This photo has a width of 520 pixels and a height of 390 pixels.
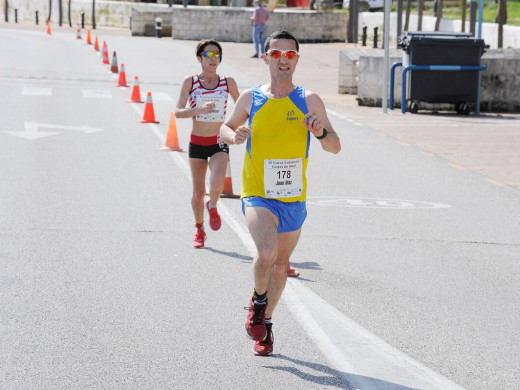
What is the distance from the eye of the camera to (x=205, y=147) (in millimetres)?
10242

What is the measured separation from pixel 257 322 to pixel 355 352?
2.13ft

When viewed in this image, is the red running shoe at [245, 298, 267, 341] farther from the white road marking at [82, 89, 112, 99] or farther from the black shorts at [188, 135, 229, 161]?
the white road marking at [82, 89, 112, 99]

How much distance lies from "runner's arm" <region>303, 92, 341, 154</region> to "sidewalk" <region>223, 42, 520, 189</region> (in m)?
8.55

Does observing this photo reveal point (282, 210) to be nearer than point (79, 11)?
Yes

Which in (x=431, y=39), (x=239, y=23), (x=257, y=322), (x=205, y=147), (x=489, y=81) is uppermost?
(x=239, y=23)

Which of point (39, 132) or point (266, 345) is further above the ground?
point (39, 132)

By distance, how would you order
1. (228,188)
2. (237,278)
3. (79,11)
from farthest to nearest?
(79,11) → (228,188) → (237,278)

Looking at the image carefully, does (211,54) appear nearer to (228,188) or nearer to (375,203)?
(228,188)

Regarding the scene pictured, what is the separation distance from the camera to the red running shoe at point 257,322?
6688 millimetres

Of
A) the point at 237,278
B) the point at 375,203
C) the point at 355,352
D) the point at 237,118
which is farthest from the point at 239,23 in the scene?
the point at 355,352

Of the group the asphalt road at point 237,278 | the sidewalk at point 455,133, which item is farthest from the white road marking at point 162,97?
the asphalt road at point 237,278

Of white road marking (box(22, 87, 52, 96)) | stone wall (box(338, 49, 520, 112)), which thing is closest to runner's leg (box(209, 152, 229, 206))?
stone wall (box(338, 49, 520, 112))

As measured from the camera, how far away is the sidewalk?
16.5 m

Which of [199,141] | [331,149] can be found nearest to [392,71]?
[199,141]
